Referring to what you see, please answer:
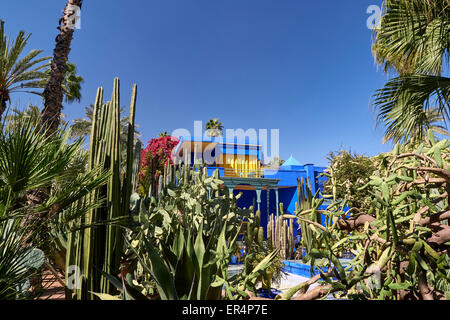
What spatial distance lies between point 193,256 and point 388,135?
5.90 m

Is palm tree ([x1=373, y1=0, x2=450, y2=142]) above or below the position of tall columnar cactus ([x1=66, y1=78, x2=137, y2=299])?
above

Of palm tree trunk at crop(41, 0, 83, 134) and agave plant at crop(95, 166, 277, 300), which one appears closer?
agave plant at crop(95, 166, 277, 300)

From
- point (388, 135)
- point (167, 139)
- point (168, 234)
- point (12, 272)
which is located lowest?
point (12, 272)

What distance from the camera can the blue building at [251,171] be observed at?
16875 mm

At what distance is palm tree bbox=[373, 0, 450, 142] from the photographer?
4.28 meters

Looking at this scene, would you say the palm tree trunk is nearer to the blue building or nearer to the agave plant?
the agave plant

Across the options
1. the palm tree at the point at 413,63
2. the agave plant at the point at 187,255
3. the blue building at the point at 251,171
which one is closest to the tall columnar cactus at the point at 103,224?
the agave plant at the point at 187,255

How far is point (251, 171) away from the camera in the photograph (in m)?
17.3

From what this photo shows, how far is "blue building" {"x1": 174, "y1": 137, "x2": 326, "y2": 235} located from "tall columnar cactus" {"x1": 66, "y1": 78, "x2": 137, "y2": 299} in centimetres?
1379

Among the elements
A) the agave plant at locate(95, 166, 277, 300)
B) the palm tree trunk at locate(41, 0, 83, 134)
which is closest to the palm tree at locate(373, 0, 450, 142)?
the agave plant at locate(95, 166, 277, 300)

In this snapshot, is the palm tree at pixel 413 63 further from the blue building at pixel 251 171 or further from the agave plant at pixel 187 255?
the blue building at pixel 251 171
